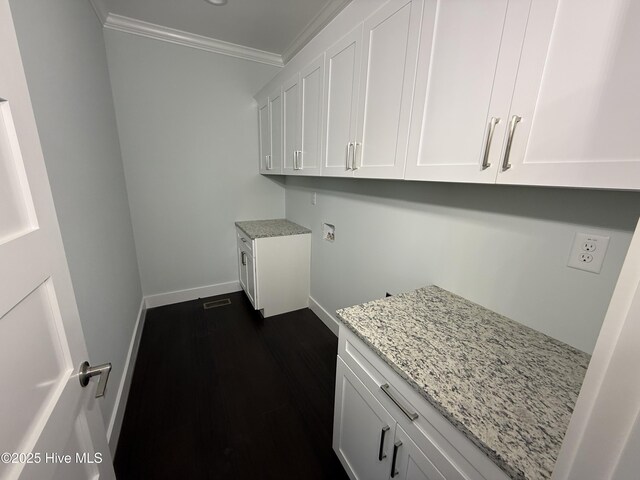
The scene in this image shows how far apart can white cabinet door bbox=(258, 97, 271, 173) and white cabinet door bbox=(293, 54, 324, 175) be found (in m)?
0.78

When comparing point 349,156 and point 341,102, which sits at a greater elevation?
point 341,102

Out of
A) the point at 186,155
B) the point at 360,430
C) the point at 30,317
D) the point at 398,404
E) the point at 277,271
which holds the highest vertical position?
the point at 186,155

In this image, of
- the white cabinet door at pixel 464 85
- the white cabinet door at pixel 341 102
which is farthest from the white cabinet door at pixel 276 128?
the white cabinet door at pixel 464 85

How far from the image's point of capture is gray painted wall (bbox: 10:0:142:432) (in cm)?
100

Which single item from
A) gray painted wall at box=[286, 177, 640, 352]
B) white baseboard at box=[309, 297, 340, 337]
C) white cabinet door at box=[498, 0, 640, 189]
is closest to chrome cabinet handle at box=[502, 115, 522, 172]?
white cabinet door at box=[498, 0, 640, 189]

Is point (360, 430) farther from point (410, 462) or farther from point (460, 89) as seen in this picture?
point (460, 89)

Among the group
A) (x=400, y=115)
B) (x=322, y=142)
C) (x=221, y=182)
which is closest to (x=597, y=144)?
(x=400, y=115)

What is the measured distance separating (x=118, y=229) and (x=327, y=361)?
1933 mm

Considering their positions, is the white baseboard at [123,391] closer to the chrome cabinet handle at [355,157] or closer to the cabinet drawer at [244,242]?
the cabinet drawer at [244,242]

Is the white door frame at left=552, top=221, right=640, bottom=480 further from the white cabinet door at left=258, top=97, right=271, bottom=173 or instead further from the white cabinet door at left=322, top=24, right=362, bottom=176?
the white cabinet door at left=258, top=97, right=271, bottom=173

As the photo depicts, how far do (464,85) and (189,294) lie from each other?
3123 millimetres

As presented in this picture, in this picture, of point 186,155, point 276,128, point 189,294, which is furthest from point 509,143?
point 189,294

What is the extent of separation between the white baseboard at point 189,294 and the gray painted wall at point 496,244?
1.84 m

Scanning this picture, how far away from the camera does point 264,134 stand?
2.73 m
